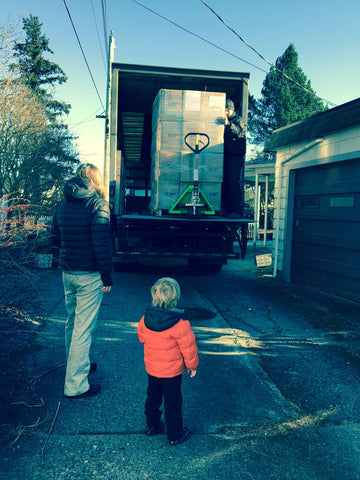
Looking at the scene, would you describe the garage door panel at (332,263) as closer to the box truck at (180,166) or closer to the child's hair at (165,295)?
the box truck at (180,166)

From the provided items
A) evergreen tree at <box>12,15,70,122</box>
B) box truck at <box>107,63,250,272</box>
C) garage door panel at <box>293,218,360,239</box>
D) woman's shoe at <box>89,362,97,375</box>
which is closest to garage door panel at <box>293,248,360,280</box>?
garage door panel at <box>293,218,360,239</box>

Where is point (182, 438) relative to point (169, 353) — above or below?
below

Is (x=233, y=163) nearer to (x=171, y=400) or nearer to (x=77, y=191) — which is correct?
(x=77, y=191)

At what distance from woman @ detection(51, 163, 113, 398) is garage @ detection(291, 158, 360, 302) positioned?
4568mm

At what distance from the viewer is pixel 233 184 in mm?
7676

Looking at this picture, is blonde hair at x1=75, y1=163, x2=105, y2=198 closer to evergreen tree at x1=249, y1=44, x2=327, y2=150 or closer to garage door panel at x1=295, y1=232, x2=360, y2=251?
garage door panel at x1=295, y1=232, x2=360, y2=251

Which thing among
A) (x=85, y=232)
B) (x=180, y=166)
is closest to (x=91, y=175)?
(x=85, y=232)

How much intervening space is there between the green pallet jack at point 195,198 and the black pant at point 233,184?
78 cm

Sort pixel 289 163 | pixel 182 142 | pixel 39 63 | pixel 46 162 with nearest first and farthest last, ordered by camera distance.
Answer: pixel 182 142 < pixel 289 163 < pixel 46 162 < pixel 39 63

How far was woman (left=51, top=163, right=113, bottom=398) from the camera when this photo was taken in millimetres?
3326

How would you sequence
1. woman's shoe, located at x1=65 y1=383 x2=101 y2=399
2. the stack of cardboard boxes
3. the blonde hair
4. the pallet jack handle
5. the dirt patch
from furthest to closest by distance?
the stack of cardboard boxes → the pallet jack handle → the blonde hair → woman's shoe, located at x1=65 y1=383 x2=101 y2=399 → the dirt patch

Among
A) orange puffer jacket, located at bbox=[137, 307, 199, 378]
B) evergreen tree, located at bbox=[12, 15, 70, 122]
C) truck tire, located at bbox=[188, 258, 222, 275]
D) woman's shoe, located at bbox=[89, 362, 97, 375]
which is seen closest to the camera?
orange puffer jacket, located at bbox=[137, 307, 199, 378]

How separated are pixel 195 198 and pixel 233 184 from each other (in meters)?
1.20

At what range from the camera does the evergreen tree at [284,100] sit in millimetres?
33375
